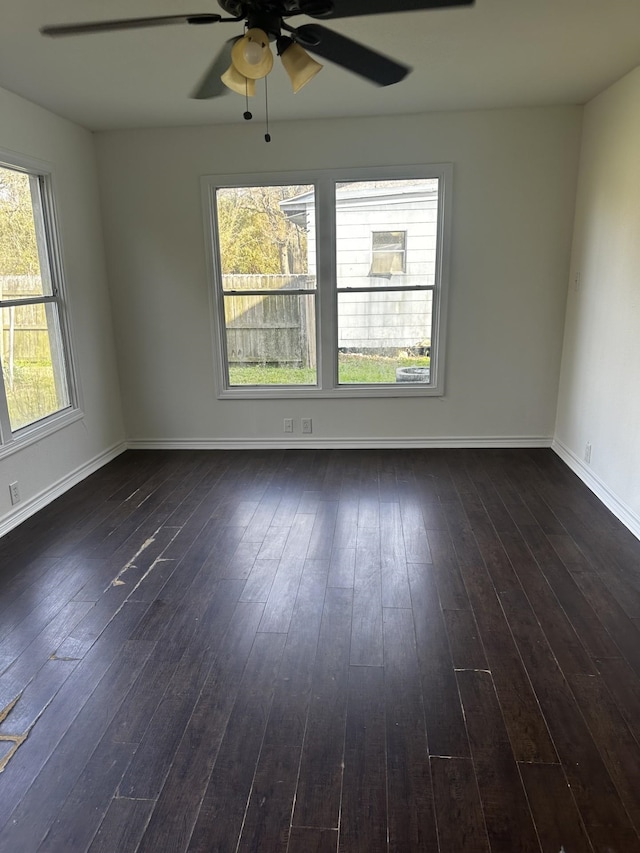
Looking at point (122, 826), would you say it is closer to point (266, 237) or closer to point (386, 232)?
point (266, 237)

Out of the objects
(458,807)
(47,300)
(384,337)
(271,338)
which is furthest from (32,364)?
(458,807)

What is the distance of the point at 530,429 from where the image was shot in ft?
15.5

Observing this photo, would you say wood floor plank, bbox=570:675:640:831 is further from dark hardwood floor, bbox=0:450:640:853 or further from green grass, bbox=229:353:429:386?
green grass, bbox=229:353:429:386

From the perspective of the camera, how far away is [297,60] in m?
2.06

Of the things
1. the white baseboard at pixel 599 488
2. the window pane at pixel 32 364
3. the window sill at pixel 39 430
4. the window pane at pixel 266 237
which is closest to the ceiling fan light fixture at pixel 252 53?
the window pane at pixel 32 364

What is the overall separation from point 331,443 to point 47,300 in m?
2.53

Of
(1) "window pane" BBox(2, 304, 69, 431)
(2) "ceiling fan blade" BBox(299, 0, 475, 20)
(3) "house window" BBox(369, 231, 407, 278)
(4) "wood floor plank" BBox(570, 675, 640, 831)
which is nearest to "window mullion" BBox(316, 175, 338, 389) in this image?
(3) "house window" BBox(369, 231, 407, 278)

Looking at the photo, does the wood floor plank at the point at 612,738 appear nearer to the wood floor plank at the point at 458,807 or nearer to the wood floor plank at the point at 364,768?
the wood floor plank at the point at 458,807

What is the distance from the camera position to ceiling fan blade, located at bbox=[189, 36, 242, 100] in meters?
2.14

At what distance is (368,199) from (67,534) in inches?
132

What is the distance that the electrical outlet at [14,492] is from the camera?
347 centimetres

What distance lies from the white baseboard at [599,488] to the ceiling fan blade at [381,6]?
2.81 m

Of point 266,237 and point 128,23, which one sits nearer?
point 128,23

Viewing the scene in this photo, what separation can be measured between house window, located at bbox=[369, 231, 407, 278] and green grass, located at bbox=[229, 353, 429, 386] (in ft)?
2.39
